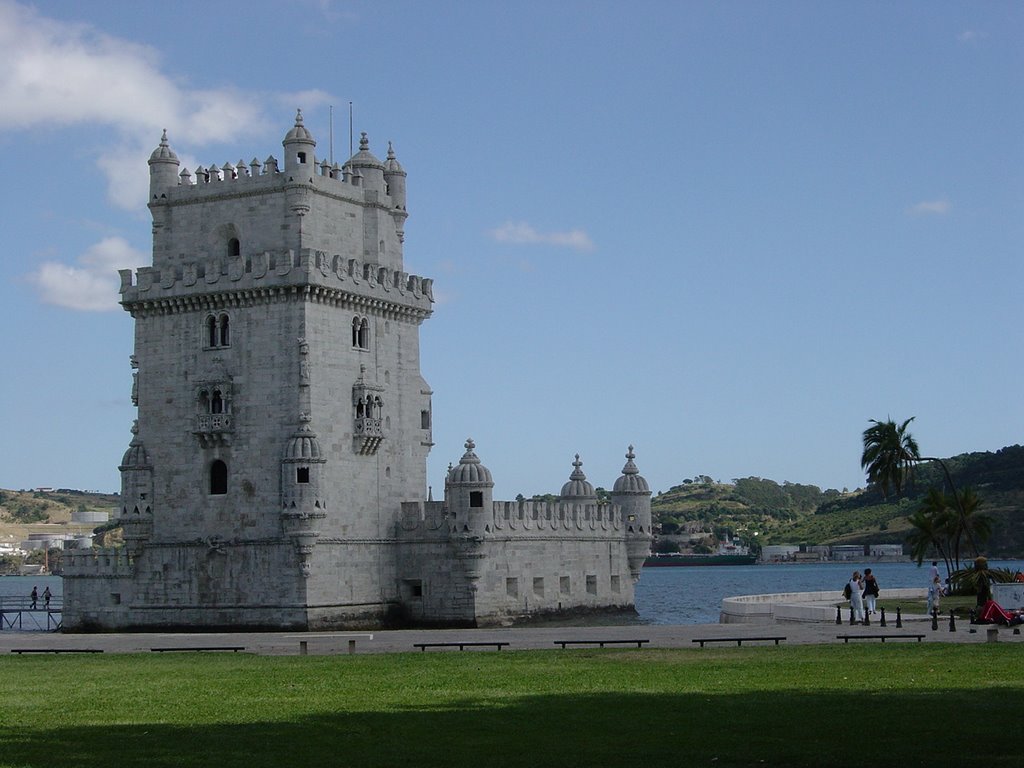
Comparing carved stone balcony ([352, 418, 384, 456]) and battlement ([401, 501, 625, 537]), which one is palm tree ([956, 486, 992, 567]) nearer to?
battlement ([401, 501, 625, 537])

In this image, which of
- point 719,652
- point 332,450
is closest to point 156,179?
point 332,450

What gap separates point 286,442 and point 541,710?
121 ft

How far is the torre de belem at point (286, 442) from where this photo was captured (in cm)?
6550

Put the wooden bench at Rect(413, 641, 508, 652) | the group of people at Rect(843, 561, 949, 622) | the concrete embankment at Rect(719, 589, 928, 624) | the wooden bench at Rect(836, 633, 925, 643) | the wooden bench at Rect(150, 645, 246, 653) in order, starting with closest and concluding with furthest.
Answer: the wooden bench at Rect(836, 633, 925, 643) → the wooden bench at Rect(413, 641, 508, 652) → the wooden bench at Rect(150, 645, 246, 653) → the group of people at Rect(843, 561, 949, 622) → the concrete embankment at Rect(719, 589, 928, 624)

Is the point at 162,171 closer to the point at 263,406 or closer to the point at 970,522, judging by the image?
the point at 263,406

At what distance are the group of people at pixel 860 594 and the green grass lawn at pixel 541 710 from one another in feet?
35.2

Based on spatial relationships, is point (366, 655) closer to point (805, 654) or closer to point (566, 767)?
point (805, 654)

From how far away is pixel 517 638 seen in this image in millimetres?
51656

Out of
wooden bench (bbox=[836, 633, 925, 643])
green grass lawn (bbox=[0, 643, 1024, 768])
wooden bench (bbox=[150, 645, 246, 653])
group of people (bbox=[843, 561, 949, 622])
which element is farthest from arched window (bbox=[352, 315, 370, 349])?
wooden bench (bbox=[836, 633, 925, 643])

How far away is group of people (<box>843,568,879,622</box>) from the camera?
53188 mm

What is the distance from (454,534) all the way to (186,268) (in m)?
15.1

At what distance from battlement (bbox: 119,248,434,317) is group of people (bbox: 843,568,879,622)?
23549 mm

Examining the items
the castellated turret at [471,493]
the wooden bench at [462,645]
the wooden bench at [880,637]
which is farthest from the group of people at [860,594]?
the castellated turret at [471,493]

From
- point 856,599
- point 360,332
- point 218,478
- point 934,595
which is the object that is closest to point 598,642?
point 856,599
